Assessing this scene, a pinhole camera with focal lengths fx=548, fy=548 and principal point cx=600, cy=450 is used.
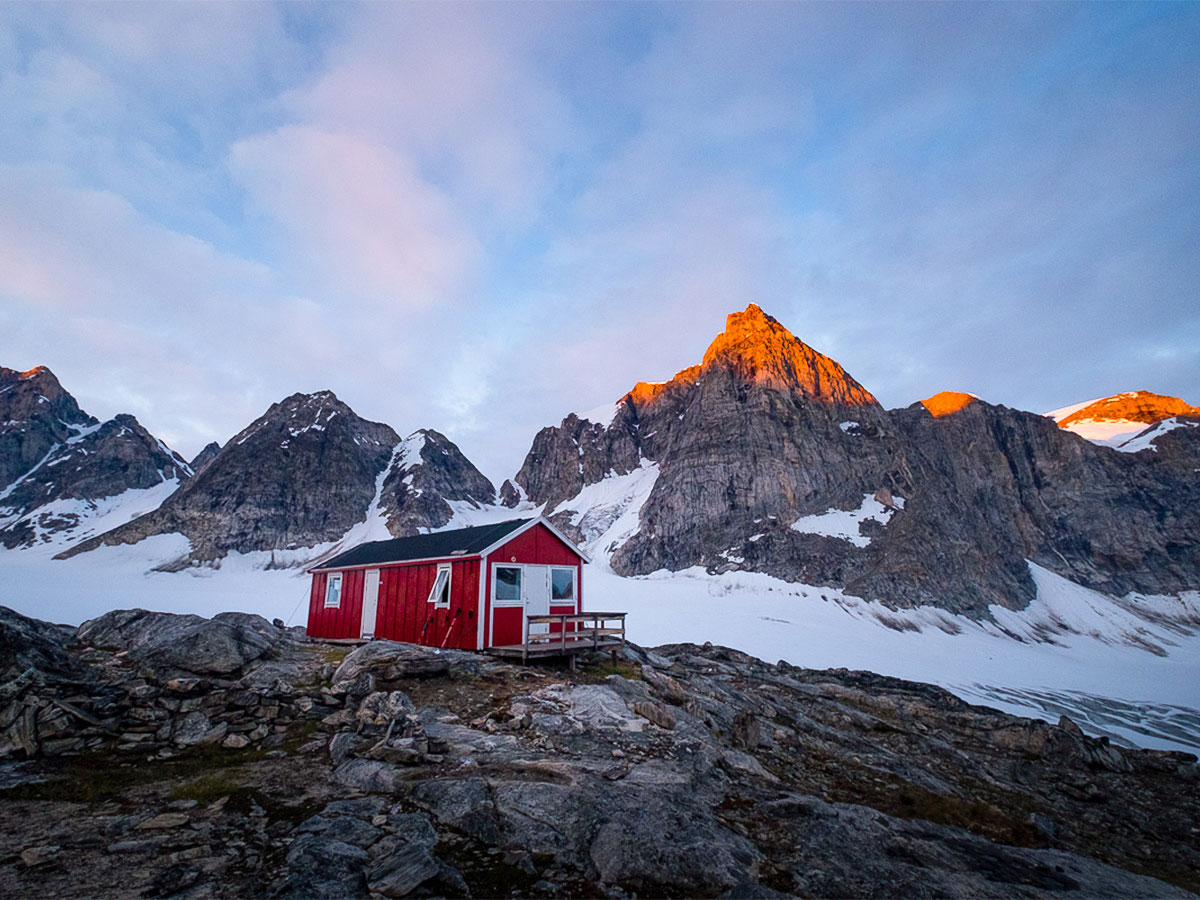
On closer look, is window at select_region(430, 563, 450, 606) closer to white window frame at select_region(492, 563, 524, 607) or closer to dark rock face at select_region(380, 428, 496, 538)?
white window frame at select_region(492, 563, 524, 607)

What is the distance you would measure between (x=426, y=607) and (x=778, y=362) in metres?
85.3

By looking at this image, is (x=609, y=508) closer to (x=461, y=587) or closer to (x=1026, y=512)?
(x=1026, y=512)

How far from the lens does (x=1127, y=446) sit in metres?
111

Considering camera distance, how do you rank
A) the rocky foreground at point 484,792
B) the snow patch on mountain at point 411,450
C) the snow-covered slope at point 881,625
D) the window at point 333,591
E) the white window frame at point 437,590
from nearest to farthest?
1. the rocky foreground at point 484,792
2. the white window frame at point 437,590
3. the window at point 333,591
4. the snow-covered slope at point 881,625
5. the snow patch on mountain at point 411,450

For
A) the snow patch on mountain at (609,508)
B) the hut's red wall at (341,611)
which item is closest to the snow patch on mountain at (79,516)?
the snow patch on mountain at (609,508)

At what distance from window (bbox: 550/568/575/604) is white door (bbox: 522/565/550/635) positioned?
1.37 ft

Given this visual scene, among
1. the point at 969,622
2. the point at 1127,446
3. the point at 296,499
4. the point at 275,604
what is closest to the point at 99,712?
the point at 275,604

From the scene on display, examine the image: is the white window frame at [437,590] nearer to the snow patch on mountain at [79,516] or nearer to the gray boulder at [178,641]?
the gray boulder at [178,641]

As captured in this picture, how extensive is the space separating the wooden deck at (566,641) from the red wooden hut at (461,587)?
53cm

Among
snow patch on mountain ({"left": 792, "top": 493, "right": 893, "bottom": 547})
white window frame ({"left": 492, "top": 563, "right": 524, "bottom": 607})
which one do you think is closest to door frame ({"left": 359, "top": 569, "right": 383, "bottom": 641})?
white window frame ({"left": 492, "top": 563, "right": 524, "bottom": 607})

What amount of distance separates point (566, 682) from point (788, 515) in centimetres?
6562

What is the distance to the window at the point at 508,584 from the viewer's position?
71.5 ft

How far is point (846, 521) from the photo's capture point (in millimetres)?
75625

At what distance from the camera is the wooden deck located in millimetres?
19641
